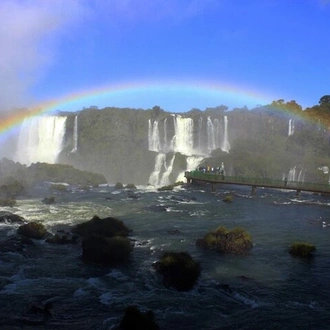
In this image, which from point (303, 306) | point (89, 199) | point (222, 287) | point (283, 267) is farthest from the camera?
point (89, 199)

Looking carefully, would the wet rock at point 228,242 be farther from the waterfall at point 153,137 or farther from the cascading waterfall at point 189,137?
the waterfall at point 153,137

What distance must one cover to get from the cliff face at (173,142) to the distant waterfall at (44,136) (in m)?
0.21

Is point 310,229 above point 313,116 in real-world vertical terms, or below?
below

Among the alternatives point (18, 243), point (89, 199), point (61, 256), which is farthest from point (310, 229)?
point (89, 199)

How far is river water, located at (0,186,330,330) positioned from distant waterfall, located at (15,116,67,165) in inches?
2005

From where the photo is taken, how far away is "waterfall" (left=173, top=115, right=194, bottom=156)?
2972 inches

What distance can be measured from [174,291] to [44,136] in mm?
69649

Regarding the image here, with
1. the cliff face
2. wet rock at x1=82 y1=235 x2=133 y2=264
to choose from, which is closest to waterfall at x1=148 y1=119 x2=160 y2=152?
the cliff face

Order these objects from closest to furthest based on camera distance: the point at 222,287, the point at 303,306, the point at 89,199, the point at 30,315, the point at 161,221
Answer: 1. the point at 30,315
2. the point at 303,306
3. the point at 222,287
4. the point at 161,221
5. the point at 89,199

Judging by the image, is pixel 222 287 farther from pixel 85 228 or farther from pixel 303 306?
pixel 85 228

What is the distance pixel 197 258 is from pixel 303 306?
6.54 meters

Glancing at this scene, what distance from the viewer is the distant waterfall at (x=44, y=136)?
7839 centimetres

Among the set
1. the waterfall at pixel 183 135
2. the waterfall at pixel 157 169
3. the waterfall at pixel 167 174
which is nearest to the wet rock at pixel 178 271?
the waterfall at pixel 167 174

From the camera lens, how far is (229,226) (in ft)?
91.0
